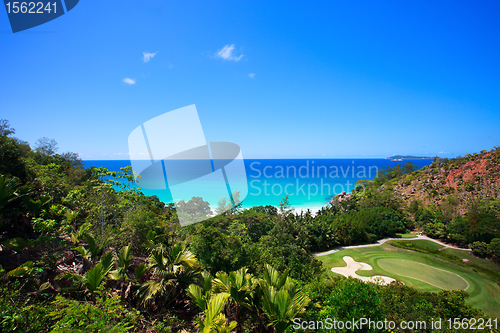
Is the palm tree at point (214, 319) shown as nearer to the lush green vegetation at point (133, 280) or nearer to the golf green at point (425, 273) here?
the lush green vegetation at point (133, 280)

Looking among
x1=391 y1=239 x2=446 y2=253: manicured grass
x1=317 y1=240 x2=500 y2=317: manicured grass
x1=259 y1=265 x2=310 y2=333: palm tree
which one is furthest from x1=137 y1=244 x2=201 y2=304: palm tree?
x1=391 y1=239 x2=446 y2=253: manicured grass

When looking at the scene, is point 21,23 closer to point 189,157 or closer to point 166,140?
point 166,140

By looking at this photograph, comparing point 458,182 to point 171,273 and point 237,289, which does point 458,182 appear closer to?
point 237,289

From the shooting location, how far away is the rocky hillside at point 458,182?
33719mm

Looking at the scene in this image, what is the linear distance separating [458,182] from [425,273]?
32.9 m

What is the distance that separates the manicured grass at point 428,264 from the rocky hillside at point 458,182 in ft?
59.6

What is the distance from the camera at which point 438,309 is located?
6.84 meters

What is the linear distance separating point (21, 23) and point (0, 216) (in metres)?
5.07

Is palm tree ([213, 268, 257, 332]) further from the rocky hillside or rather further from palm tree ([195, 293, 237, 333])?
the rocky hillside

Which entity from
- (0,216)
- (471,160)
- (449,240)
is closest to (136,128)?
(0,216)

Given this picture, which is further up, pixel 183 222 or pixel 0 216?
pixel 0 216

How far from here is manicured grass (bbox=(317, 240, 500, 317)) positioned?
13.4 metres

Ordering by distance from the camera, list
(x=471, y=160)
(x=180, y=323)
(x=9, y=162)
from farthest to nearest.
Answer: (x=471, y=160) → (x=9, y=162) → (x=180, y=323)

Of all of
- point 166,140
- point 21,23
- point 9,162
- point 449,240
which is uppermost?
point 21,23
